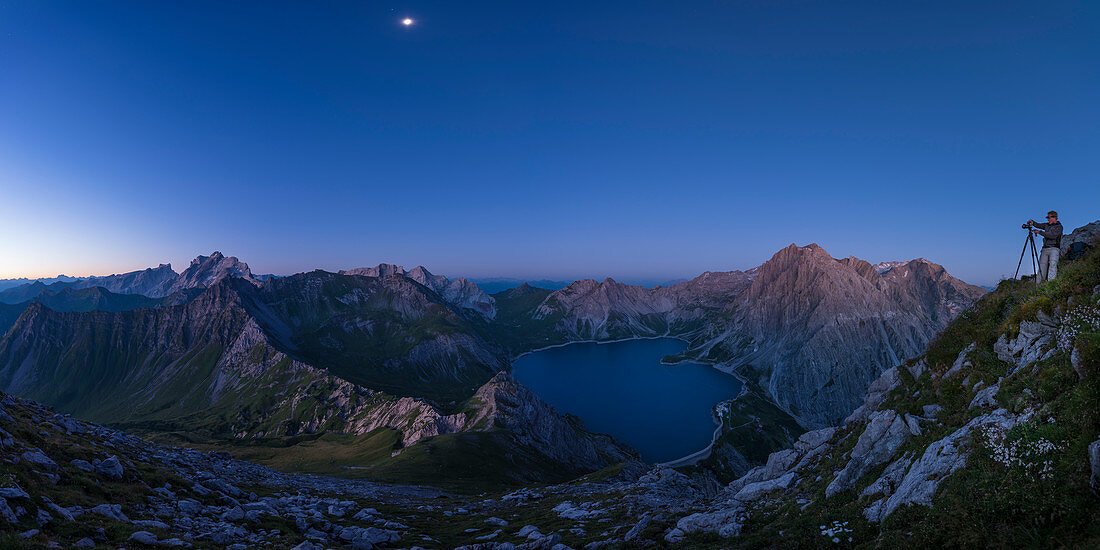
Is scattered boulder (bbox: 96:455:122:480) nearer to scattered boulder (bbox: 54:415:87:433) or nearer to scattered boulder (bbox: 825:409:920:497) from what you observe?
scattered boulder (bbox: 54:415:87:433)

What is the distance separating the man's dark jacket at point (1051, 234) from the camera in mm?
20861

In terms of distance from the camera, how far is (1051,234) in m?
21.1

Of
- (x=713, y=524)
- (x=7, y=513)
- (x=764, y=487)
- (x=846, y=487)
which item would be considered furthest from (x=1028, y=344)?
(x=7, y=513)

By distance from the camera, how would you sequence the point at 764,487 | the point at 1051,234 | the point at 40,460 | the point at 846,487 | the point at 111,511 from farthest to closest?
the point at 764,487, the point at 40,460, the point at 1051,234, the point at 111,511, the point at 846,487

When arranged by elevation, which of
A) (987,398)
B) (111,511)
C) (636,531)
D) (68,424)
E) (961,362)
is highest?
(961,362)

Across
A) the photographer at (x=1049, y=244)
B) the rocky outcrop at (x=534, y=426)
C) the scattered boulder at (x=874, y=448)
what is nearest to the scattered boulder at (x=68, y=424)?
the scattered boulder at (x=874, y=448)

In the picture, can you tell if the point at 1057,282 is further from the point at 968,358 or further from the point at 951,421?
the point at 951,421

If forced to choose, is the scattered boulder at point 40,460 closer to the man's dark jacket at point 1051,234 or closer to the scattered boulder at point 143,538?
the scattered boulder at point 143,538

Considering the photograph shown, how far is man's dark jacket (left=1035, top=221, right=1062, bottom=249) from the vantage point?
2086 cm

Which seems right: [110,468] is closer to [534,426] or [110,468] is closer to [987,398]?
[987,398]

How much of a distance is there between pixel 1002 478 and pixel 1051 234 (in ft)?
64.1

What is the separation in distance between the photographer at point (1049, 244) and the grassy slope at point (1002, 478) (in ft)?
4.54

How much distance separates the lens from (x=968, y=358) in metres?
20.2

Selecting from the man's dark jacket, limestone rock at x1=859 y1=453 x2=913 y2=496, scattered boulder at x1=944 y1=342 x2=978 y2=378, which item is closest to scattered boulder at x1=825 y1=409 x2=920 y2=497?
limestone rock at x1=859 y1=453 x2=913 y2=496
